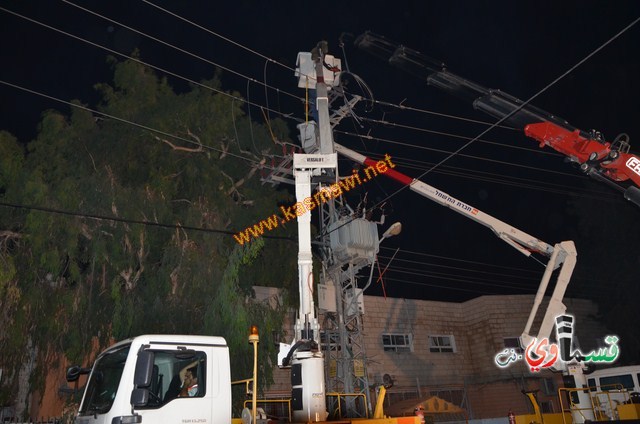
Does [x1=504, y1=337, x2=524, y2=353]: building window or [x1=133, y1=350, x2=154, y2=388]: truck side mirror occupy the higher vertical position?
[x1=504, y1=337, x2=524, y2=353]: building window

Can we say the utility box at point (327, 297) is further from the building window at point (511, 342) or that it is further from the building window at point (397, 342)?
the building window at point (511, 342)

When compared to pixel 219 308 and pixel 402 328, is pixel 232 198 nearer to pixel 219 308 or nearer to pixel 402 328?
pixel 219 308

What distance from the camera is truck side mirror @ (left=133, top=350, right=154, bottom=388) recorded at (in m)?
5.70

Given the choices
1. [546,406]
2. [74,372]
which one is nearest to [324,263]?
[74,372]

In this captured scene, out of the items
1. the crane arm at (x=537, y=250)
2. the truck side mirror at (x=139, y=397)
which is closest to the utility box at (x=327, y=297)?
the crane arm at (x=537, y=250)

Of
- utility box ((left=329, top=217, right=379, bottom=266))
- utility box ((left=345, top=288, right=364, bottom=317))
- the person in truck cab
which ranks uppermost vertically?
utility box ((left=329, top=217, right=379, bottom=266))

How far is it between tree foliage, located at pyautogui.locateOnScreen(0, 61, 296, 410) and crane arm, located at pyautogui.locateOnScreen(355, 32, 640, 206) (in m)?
6.68

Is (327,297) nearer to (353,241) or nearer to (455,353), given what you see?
(353,241)

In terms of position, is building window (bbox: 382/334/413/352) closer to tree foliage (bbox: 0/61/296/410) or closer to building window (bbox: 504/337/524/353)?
building window (bbox: 504/337/524/353)

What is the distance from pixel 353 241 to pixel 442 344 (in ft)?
40.3

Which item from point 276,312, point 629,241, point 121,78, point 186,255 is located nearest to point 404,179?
point 276,312

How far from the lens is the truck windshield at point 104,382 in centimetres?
636

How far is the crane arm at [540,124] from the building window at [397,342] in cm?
1338

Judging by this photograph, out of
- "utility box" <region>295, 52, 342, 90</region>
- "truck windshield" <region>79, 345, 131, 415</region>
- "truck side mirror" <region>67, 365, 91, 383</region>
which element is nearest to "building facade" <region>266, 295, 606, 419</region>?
"utility box" <region>295, 52, 342, 90</region>
